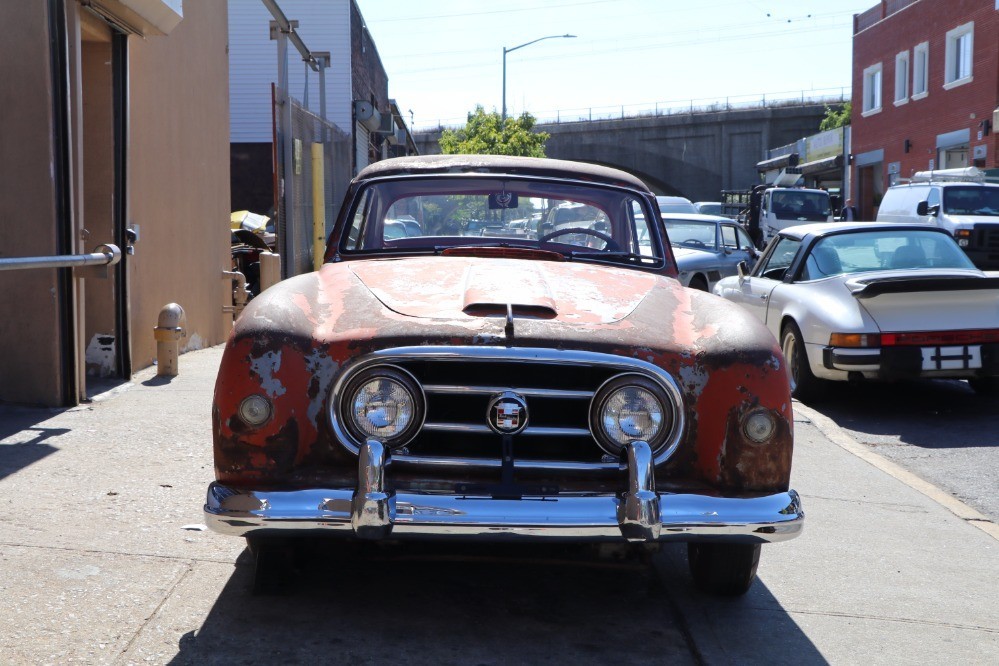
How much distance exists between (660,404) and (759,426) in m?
0.34

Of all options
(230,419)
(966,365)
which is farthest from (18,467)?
(966,365)

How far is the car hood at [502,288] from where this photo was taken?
11.8 feet

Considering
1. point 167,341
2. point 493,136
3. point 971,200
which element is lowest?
point 167,341

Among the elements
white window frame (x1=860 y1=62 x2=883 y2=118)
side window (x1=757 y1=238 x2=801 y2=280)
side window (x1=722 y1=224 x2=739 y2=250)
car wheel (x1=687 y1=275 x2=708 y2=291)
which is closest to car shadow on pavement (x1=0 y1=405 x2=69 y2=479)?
side window (x1=757 y1=238 x2=801 y2=280)

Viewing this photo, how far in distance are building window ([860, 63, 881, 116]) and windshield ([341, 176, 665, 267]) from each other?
32.5m

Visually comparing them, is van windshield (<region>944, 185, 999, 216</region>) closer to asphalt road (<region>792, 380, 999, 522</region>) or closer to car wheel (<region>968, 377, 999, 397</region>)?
asphalt road (<region>792, 380, 999, 522</region>)

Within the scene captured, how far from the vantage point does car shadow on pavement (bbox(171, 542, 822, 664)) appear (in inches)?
132

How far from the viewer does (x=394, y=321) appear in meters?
3.47

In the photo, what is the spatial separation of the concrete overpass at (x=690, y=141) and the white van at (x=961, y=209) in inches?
1511

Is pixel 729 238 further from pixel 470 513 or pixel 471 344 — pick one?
pixel 470 513

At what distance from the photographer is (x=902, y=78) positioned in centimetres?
3272

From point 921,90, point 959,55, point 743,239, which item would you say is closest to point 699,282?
point 743,239

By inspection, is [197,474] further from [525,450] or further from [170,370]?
[170,370]

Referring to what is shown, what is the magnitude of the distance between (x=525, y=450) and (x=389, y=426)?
44 centimetres
